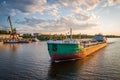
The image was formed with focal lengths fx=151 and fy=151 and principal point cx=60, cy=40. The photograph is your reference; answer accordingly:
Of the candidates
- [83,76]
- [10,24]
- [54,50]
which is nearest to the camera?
[83,76]

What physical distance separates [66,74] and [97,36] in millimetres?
101090

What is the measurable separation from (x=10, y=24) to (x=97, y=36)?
108724 millimetres

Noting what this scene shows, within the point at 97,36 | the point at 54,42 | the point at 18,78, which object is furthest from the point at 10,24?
the point at 18,78

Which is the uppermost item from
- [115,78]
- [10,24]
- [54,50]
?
[10,24]

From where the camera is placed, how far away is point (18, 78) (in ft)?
88.6

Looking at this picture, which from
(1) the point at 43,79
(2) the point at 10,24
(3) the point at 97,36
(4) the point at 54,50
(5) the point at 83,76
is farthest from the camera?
(2) the point at 10,24

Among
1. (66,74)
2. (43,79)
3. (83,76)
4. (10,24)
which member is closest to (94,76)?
(83,76)

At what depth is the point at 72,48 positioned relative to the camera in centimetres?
4250

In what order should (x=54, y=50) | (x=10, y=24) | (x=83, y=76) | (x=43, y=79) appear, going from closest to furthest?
1. (x=43, y=79)
2. (x=83, y=76)
3. (x=54, y=50)
4. (x=10, y=24)

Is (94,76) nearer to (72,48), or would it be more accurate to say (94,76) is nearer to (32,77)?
(32,77)

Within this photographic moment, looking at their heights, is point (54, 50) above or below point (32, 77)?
above

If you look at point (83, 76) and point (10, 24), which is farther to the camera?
point (10, 24)

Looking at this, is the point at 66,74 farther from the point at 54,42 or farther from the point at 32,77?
the point at 54,42

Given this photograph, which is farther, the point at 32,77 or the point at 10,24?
the point at 10,24
